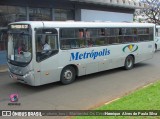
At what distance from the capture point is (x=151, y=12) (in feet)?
125

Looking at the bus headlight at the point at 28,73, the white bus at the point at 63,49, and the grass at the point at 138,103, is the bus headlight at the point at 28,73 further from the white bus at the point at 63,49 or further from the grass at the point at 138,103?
the grass at the point at 138,103

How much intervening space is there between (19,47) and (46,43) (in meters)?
1.10

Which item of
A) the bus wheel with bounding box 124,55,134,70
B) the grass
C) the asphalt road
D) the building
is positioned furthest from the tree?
the grass

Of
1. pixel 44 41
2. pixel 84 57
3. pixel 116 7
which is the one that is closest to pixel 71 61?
pixel 84 57

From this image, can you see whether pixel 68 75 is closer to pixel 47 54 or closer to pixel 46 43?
pixel 47 54

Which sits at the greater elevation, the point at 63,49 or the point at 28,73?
the point at 63,49

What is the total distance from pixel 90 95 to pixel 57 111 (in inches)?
78.2

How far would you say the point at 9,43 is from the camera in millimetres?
10570

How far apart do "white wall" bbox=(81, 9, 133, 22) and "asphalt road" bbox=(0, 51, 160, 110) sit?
381 inches

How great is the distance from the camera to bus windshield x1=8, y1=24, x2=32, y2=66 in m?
9.68

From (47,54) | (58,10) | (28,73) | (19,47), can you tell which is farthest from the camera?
(58,10)

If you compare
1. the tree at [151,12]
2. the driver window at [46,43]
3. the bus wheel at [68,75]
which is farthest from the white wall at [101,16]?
the driver window at [46,43]

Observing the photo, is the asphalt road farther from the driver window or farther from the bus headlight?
the driver window

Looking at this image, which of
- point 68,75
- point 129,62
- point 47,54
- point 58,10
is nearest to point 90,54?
point 68,75
